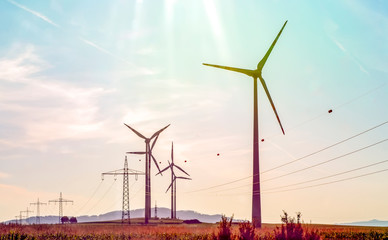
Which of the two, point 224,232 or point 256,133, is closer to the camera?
point 224,232

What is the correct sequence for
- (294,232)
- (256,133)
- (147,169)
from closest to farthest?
(294,232) < (256,133) < (147,169)

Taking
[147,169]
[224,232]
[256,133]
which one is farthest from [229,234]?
[147,169]

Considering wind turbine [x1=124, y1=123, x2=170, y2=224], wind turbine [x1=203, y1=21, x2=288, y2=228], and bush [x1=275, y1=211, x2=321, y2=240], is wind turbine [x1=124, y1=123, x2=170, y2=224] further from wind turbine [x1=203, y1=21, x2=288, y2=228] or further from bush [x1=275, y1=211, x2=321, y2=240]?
bush [x1=275, y1=211, x2=321, y2=240]

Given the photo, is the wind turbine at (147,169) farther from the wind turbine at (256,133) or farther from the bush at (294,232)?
the bush at (294,232)

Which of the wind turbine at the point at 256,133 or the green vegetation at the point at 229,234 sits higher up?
the wind turbine at the point at 256,133

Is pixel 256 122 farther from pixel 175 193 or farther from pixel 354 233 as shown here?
pixel 175 193

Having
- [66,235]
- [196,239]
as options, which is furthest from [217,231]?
[66,235]

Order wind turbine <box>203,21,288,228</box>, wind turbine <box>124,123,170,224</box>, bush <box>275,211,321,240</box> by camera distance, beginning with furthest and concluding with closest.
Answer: wind turbine <box>124,123,170,224</box>
wind turbine <box>203,21,288,228</box>
bush <box>275,211,321,240</box>

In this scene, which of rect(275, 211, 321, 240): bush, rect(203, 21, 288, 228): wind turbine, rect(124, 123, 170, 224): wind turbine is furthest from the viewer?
rect(124, 123, 170, 224): wind turbine

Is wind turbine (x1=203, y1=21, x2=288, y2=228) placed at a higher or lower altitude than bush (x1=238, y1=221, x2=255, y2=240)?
higher

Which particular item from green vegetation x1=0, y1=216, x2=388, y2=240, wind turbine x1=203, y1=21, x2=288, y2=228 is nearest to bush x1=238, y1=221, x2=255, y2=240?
green vegetation x1=0, y1=216, x2=388, y2=240

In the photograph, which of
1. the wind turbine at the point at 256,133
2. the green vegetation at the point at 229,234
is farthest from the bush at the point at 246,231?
the wind turbine at the point at 256,133

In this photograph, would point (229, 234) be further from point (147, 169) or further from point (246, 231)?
point (147, 169)

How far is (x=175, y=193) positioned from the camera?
A: 16325cm
